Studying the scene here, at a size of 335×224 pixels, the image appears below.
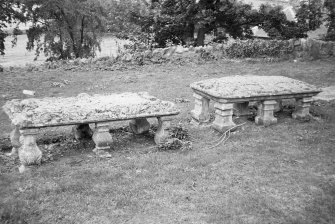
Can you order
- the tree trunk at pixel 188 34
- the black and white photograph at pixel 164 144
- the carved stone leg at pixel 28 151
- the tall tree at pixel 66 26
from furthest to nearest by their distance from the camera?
the tree trunk at pixel 188 34, the tall tree at pixel 66 26, the carved stone leg at pixel 28 151, the black and white photograph at pixel 164 144

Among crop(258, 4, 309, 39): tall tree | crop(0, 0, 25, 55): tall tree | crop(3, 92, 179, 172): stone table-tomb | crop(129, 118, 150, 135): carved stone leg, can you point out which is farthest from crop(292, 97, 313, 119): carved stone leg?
crop(0, 0, 25, 55): tall tree

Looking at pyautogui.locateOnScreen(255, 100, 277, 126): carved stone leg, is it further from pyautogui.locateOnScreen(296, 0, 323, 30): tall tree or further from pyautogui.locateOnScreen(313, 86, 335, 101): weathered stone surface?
pyautogui.locateOnScreen(296, 0, 323, 30): tall tree

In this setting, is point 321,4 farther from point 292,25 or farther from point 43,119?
point 43,119

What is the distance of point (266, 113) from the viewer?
8.00 meters

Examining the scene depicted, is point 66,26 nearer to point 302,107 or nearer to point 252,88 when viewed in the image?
point 252,88

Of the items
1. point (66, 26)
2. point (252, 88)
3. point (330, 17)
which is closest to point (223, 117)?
point (252, 88)

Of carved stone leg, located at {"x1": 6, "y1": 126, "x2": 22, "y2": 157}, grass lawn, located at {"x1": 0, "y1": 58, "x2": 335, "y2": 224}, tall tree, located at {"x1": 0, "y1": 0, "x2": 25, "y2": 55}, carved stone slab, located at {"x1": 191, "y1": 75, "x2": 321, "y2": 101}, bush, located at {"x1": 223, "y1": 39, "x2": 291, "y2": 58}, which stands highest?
tall tree, located at {"x1": 0, "y1": 0, "x2": 25, "y2": 55}

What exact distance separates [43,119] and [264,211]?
3.72 metres

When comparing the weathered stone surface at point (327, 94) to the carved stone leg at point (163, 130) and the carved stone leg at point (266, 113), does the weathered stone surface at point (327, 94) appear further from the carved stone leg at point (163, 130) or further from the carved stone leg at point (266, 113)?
the carved stone leg at point (163, 130)

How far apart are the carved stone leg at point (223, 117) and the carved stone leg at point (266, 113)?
0.76 meters

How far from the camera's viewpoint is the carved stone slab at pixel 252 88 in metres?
7.51

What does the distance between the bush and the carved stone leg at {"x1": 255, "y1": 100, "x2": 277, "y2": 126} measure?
801 centimetres

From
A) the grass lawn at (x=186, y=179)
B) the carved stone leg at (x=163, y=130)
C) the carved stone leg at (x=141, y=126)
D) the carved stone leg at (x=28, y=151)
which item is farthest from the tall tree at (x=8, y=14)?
the carved stone leg at (x=163, y=130)

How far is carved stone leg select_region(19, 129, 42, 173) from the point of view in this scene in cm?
578
